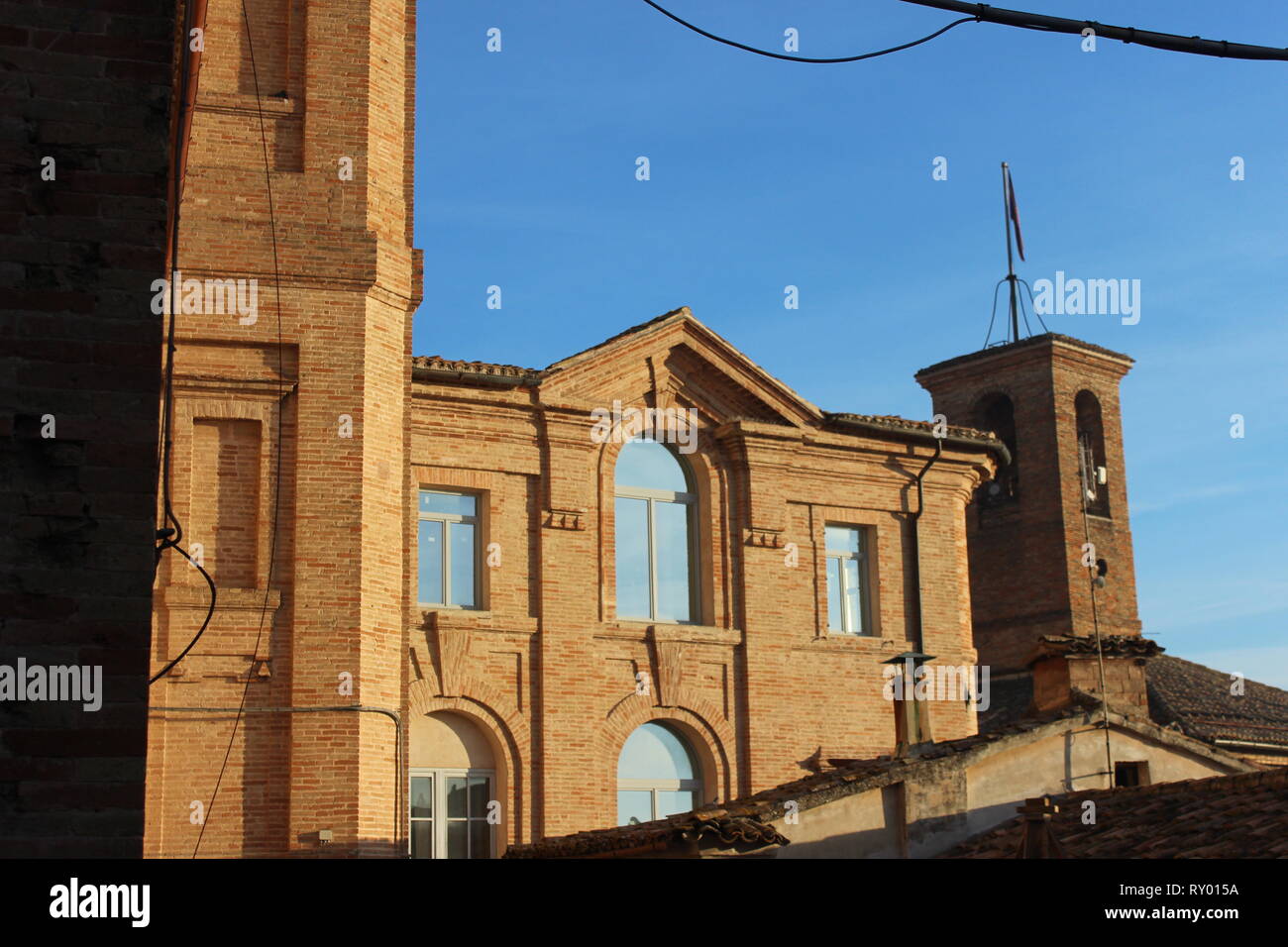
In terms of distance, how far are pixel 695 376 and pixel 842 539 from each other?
3.35 meters

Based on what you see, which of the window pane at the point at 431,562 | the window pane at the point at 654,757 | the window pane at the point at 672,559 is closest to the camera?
the window pane at the point at 431,562

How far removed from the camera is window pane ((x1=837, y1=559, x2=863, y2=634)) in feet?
81.7

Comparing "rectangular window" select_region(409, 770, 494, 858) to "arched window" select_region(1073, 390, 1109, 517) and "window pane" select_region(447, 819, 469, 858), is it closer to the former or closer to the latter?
"window pane" select_region(447, 819, 469, 858)

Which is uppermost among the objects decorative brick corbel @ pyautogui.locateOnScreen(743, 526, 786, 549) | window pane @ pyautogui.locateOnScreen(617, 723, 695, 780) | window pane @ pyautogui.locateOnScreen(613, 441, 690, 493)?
window pane @ pyautogui.locateOnScreen(613, 441, 690, 493)

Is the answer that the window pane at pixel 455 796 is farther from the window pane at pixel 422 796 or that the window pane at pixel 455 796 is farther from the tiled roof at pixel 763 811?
the tiled roof at pixel 763 811

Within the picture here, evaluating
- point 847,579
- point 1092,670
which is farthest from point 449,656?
point 1092,670

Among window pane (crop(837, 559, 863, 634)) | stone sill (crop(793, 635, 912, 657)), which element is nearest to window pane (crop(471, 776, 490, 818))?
stone sill (crop(793, 635, 912, 657))

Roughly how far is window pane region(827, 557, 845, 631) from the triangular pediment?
2177 mm

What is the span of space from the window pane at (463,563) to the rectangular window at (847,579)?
5.67 m

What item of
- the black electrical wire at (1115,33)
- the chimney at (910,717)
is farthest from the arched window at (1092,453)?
the black electrical wire at (1115,33)

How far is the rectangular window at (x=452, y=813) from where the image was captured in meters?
20.9
